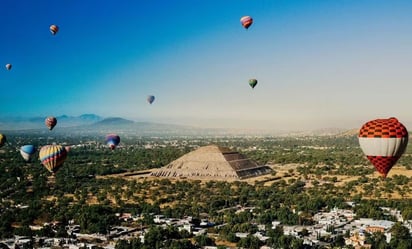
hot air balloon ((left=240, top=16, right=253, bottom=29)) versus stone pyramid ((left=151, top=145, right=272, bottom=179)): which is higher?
hot air balloon ((left=240, top=16, right=253, bottom=29))

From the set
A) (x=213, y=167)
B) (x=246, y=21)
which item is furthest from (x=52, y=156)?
(x=213, y=167)

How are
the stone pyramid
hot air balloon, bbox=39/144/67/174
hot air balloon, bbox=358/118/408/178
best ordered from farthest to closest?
1. the stone pyramid
2. hot air balloon, bbox=39/144/67/174
3. hot air balloon, bbox=358/118/408/178

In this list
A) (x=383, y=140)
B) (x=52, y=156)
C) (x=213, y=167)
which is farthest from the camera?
(x=213, y=167)

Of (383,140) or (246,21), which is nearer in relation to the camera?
(383,140)

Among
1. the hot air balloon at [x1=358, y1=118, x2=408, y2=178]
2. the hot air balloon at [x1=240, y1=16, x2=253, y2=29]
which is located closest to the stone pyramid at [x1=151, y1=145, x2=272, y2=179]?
the hot air balloon at [x1=240, y1=16, x2=253, y2=29]

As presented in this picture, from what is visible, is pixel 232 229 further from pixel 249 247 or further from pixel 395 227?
pixel 395 227

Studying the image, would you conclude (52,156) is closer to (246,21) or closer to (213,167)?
(246,21)

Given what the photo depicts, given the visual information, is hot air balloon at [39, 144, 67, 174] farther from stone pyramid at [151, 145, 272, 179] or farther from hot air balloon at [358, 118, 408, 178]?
stone pyramid at [151, 145, 272, 179]
